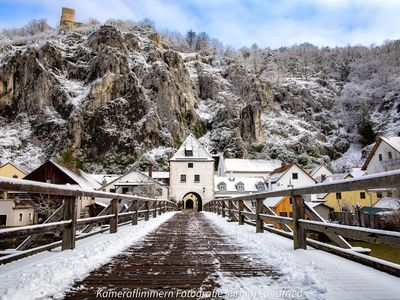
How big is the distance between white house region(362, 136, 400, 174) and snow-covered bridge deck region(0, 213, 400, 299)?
36938 mm

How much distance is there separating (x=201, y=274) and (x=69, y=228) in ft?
8.75

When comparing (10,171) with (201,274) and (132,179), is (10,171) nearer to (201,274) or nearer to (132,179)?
(132,179)

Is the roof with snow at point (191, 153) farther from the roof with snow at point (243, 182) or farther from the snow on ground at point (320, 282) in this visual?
the snow on ground at point (320, 282)

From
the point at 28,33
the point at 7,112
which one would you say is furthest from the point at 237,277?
the point at 28,33

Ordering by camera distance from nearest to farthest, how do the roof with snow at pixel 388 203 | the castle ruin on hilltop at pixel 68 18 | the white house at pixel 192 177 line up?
the roof with snow at pixel 388 203
the white house at pixel 192 177
the castle ruin on hilltop at pixel 68 18

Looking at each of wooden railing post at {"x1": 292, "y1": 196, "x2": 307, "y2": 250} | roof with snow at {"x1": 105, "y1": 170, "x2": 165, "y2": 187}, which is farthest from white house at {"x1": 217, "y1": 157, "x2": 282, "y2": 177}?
wooden railing post at {"x1": 292, "y1": 196, "x2": 307, "y2": 250}

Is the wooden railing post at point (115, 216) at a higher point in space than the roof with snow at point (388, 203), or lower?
higher

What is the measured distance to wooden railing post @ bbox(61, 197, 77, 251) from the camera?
16.8 feet

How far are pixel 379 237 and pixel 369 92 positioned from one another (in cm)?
11251

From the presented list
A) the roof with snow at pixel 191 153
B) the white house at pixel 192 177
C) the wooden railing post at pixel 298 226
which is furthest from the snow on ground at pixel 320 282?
A: the roof with snow at pixel 191 153

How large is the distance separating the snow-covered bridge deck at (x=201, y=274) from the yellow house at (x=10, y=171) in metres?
46.7

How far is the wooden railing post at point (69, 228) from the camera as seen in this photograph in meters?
5.12

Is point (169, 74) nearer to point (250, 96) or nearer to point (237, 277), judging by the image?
point (250, 96)

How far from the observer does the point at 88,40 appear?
86062mm
